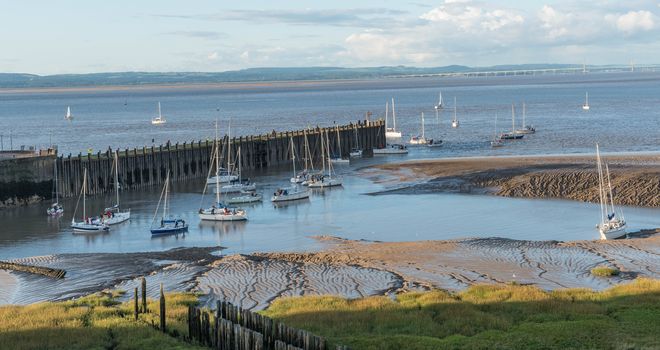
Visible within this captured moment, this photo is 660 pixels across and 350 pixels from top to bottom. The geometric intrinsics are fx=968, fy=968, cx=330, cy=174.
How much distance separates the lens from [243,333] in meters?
19.8

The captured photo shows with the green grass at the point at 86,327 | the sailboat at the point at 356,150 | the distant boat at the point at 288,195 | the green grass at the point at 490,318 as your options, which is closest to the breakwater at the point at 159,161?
the sailboat at the point at 356,150

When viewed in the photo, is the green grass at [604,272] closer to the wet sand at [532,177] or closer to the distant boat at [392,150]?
the wet sand at [532,177]

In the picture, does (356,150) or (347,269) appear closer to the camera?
(347,269)

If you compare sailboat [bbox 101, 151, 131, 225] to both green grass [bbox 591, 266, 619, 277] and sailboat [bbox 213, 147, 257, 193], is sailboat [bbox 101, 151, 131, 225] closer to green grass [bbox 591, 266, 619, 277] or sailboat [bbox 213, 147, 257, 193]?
sailboat [bbox 213, 147, 257, 193]

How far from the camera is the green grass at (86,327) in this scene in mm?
21938

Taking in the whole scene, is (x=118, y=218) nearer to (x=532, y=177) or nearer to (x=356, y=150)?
(x=532, y=177)

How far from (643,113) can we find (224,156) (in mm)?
83344

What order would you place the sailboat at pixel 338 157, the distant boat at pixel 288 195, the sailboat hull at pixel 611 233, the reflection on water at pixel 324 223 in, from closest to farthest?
the sailboat hull at pixel 611 233 < the reflection on water at pixel 324 223 < the distant boat at pixel 288 195 < the sailboat at pixel 338 157

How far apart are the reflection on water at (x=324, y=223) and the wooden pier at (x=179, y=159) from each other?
253cm

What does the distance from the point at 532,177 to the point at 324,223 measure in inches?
659

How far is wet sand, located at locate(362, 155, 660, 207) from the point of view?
178 feet

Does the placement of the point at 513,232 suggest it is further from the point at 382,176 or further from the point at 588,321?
the point at 382,176

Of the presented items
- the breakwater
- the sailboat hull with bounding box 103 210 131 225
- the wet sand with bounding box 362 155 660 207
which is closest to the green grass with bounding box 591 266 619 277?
the wet sand with bounding box 362 155 660 207

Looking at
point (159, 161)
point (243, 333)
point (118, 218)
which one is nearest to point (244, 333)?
point (243, 333)
